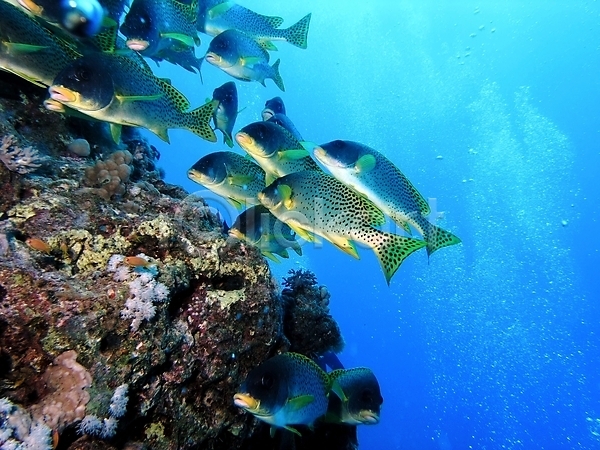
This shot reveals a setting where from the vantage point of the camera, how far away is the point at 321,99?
3642 inches

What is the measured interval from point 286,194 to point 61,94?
1669 millimetres

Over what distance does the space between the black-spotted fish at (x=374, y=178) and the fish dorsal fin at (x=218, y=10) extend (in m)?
3.24

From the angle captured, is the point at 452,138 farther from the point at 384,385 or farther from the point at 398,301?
the point at 384,385

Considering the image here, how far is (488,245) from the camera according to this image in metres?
57.3

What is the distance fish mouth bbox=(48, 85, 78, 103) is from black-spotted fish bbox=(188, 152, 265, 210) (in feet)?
4.48

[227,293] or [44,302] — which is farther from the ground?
[227,293]

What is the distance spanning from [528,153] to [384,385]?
120 feet

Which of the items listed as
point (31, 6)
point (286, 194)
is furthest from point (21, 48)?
point (286, 194)

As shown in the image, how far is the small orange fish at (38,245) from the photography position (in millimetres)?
2689

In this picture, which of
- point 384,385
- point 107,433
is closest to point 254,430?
point 107,433

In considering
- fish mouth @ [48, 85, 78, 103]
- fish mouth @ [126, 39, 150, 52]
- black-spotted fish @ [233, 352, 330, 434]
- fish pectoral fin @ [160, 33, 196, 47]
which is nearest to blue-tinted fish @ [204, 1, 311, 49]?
fish pectoral fin @ [160, 33, 196, 47]

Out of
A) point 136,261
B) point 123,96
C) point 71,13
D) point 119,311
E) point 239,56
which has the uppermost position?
point 239,56

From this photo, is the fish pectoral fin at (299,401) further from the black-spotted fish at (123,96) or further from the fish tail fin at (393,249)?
the black-spotted fish at (123,96)

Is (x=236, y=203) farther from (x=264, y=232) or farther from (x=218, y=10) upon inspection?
(x=218, y=10)
